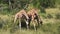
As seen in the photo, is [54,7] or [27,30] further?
[54,7]

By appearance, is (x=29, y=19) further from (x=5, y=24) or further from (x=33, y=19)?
(x=5, y=24)

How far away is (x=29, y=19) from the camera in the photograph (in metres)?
12.2

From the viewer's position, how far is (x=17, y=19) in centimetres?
1249

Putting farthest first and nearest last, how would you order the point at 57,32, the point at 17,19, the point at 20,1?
the point at 20,1 < the point at 17,19 < the point at 57,32

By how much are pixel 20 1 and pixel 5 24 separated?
6.59m

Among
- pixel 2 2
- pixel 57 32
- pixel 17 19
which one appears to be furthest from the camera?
pixel 2 2

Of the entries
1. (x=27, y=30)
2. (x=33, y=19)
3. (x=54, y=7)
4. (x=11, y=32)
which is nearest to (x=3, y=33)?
(x=11, y=32)

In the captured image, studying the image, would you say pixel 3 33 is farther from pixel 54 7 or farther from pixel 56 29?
pixel 54 7

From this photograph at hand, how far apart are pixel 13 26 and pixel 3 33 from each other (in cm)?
135

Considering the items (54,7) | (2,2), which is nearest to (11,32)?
(2,2)

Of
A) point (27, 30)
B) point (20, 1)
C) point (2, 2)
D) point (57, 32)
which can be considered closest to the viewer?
point (57, 32)

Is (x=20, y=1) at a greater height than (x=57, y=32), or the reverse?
(x=20, y=1)

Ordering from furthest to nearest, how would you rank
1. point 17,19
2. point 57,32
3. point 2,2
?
point 2,2, point 17,19, point 57,32

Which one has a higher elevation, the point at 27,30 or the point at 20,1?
the point at 20,1
